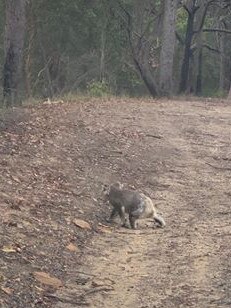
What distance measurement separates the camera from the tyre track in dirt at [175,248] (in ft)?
19.3

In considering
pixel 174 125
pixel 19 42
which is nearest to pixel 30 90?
pixel 19 42

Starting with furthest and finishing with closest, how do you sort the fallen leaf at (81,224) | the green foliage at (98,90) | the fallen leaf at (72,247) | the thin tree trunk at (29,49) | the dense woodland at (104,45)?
the dense woodland at (104,45)
the thin tree trunk at (29,49)
the green foliage at (98,90)
the fallen leaf at (81,224)
the fallen leaf at (72,247)

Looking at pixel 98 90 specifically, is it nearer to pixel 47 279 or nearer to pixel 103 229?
pixel 103 229

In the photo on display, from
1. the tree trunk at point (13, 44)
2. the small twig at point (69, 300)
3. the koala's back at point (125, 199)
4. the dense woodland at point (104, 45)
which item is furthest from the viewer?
the dense woodland at point (104, 45)

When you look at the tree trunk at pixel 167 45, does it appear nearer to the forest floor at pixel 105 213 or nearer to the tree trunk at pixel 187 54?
the tree trunk at pixel 187 54

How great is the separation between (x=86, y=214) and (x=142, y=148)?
4431mm

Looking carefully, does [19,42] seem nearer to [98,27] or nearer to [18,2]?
[18,2]

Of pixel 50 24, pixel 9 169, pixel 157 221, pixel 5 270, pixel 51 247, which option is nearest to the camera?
pixel 5 270

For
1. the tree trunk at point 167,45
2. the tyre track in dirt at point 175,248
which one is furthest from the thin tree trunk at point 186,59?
the tyre track in dirt at point 175,248

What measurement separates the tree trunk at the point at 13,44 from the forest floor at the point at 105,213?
1.48 meters

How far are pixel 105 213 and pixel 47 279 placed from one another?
2.61 metres

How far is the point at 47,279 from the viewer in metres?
6.05

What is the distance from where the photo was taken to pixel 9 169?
29.5 ft

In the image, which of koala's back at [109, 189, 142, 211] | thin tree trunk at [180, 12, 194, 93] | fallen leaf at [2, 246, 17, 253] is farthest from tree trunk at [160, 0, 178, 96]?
fallen leaf at [2, 246, 17, 253]
